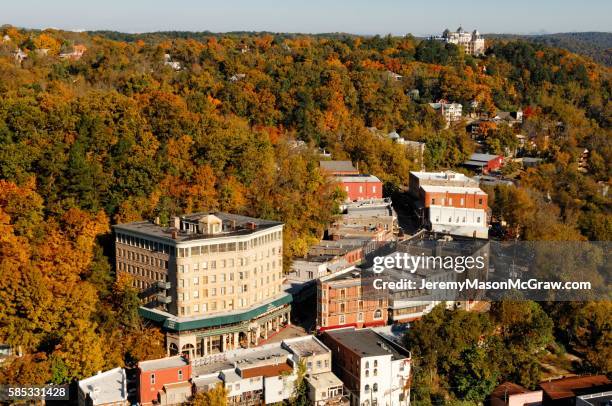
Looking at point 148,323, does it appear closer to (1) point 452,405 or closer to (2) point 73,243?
(2) point 73,243

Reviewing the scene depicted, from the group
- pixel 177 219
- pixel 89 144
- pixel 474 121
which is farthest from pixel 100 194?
pixel 474 121

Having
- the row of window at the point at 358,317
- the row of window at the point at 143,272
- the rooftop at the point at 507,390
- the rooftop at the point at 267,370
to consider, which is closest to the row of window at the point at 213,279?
the row of window at the point at 143,272

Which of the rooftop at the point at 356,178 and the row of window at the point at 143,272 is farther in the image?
the rooftop at the point at 356,178

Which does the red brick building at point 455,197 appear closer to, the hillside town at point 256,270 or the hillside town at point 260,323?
the hillside town at point 256,270

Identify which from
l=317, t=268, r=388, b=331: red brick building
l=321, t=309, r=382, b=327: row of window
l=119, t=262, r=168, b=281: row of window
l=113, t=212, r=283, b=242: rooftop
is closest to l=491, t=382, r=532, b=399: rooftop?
l=317, t=268, r=388, b=331: red brick building

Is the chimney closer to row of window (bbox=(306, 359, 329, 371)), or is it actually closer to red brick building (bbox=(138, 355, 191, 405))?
red brick building (bbox=(138, 355, 191, 405))

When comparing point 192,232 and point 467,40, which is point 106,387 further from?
point 467,40
